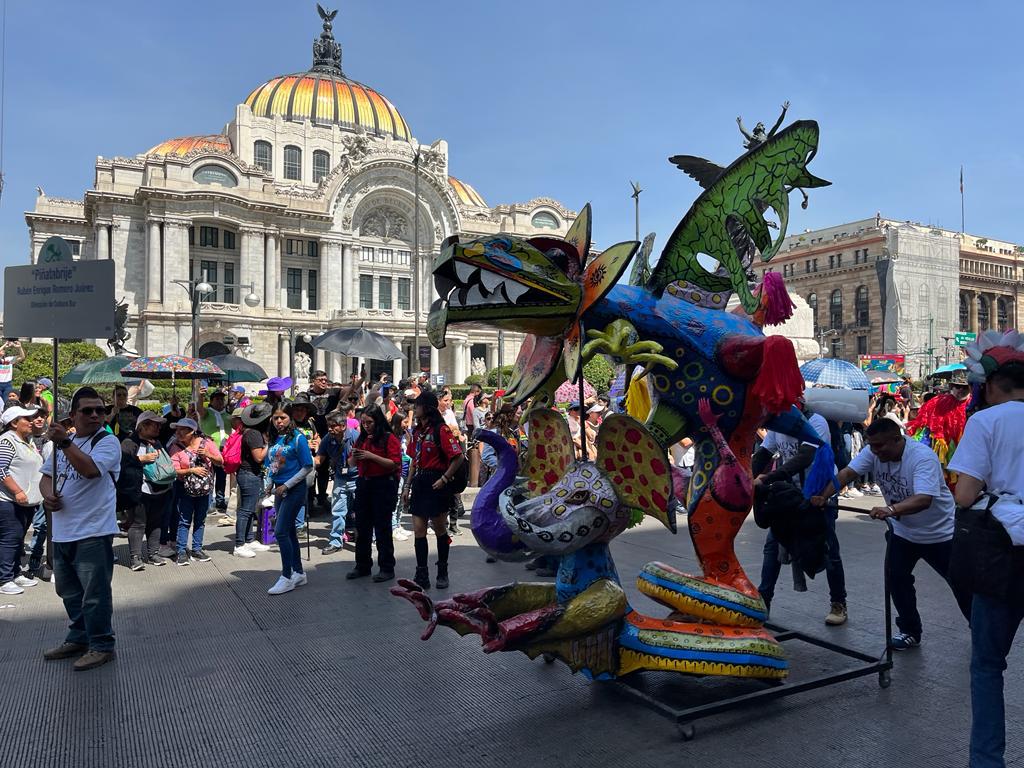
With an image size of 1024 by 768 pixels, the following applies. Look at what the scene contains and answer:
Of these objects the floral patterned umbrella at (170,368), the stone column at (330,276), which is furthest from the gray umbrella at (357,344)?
the stone column at (330,276)

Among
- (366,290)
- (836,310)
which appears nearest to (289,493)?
(366,290)

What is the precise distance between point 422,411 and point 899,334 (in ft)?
187

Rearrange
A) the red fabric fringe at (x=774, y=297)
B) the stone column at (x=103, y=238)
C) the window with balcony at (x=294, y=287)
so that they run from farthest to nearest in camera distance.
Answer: the window with balcony at (x=294, y=287) < the stone column at (x=103, y=238) < the red fabric fringe at (x=774, y=297)

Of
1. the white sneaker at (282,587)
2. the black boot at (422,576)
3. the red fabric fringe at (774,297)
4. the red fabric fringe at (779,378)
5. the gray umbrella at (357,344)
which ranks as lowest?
the white sneaker at (282,587)

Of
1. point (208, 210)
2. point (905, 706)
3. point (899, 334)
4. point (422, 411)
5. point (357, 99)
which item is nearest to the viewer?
point (905, 706)

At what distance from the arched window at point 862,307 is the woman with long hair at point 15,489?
66.9 metres

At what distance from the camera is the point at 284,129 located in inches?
2205

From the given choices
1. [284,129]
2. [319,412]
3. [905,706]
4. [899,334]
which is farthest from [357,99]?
[905,706]

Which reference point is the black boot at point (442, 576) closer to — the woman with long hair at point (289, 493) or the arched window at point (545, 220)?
the woman with long hair at point (289, 493)

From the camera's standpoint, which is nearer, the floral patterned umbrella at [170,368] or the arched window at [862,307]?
the floral patterned umbrella at [170,368]

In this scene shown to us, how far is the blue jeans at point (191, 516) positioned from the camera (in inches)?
323

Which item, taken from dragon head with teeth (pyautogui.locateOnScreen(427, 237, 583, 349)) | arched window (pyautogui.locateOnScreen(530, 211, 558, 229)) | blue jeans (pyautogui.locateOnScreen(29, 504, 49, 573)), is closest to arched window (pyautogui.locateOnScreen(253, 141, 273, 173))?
arched window (pyautogui.locateOnScreen(530, 211, 558, 229))

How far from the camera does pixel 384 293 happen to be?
54469mm

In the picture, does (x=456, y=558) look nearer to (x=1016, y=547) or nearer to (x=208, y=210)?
(x=1016, y=547)
